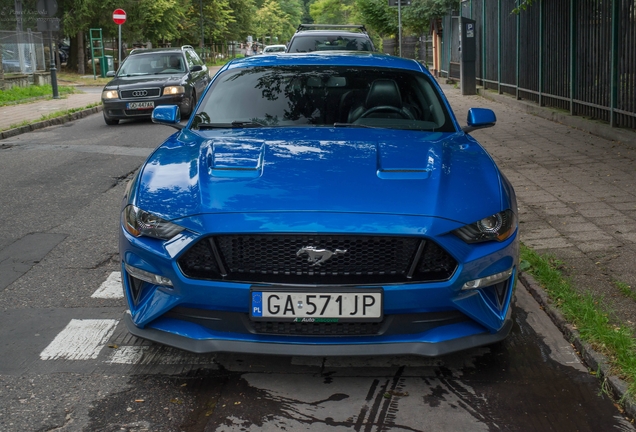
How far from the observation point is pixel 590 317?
14.9ft

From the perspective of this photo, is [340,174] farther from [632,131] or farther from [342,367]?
[632,131]

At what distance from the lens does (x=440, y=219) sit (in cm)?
367

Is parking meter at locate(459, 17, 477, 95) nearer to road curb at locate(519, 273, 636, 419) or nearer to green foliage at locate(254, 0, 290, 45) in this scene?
road curb at locate(519, 273, 636, 419)

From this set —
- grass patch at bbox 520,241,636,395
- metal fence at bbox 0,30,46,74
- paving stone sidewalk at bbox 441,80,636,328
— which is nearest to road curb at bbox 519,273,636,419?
grass patch at bbox 520,241,636,395

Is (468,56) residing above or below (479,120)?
above

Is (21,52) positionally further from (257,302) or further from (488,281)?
(488,281)

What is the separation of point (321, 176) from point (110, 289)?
2176 millimetres

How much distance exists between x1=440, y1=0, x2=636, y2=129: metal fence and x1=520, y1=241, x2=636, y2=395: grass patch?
698 centimetres

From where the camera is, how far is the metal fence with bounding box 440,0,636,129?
12195mm

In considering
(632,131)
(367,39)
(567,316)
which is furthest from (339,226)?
(367,39)

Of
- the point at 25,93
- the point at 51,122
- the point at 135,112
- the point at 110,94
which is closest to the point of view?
the point at 110,94

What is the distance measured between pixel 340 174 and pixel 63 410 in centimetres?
162

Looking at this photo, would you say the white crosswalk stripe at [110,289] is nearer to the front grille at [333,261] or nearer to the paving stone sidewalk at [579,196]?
the front grille at [333,261]

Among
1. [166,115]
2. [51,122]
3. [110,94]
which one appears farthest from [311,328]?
[51,122]
